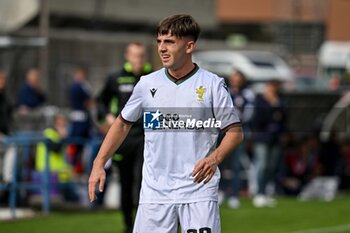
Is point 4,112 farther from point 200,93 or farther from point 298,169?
point 200,93

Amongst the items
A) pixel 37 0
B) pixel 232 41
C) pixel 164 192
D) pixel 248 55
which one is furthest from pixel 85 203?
pixel 232 41

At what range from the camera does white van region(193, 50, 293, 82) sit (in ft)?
111

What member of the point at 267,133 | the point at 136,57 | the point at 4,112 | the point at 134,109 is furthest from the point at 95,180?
the point at 267,133

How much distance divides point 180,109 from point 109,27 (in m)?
18.4

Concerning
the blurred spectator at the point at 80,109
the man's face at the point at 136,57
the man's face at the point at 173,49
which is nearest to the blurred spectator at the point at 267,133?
the blurred spectator at the point at 80,109

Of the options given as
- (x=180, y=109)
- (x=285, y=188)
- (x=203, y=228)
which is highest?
(x=180, y=109)

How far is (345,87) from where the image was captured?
27.7 m

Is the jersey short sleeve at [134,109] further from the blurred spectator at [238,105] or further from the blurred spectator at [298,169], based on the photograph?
the blurred spectator at [298,169]

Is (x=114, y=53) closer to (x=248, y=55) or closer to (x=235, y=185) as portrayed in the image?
(x=235, y=185)

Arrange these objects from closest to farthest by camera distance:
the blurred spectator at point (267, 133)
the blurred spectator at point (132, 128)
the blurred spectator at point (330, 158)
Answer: the blurred spectator at point (132, 128), the blurred spectator at point (267, 133), the blurred spectator at point (330, 158)

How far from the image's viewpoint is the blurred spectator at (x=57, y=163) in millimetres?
15576

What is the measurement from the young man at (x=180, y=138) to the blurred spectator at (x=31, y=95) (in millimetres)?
10584

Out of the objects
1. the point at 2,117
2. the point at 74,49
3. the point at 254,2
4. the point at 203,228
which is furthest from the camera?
the point at 254,2

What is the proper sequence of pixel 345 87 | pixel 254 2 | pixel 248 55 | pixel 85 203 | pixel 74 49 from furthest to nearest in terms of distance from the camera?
pixel 254 2, pixel 248 55, pixel 345 87, pixel 74 49, pixel 85 203
